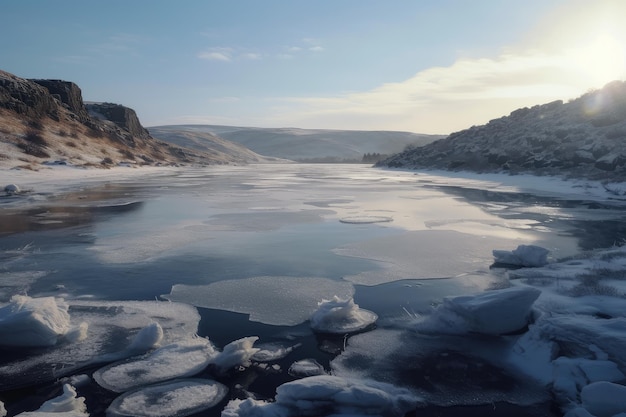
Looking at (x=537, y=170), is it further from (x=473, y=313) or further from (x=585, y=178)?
(x=473, y=313)

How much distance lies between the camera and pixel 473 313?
506 cm

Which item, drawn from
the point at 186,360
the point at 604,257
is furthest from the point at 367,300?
the point at 604,257

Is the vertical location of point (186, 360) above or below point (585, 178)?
below

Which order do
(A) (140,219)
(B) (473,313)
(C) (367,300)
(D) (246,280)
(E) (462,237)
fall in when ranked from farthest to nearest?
(A) (140,219), (E) (462,237), (D) (246,280), (C) (367,300), (B) (473,313)

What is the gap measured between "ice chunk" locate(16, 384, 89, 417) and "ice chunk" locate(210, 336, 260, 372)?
118 centimetres

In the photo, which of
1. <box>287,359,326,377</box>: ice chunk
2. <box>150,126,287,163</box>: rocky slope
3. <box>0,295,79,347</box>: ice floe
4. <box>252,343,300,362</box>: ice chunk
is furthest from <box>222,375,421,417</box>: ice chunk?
<box>150,126,287,163</box>: rocky slope

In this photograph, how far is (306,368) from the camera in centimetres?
430

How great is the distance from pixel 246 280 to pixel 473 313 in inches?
141

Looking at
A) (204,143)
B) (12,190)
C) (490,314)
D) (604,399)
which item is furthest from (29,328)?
(204,143)

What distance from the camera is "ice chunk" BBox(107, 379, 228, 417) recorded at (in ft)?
11.7

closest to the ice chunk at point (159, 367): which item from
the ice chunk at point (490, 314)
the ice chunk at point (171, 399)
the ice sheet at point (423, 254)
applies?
the ice chunk at point (171, 399)

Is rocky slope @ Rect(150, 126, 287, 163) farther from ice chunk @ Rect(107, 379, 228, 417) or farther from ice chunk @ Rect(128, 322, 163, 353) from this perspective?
ice chunk @ Rect(107, 379, 228, 417)

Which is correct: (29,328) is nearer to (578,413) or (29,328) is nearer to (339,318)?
(339,318)

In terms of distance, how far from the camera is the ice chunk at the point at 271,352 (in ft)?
14.8
